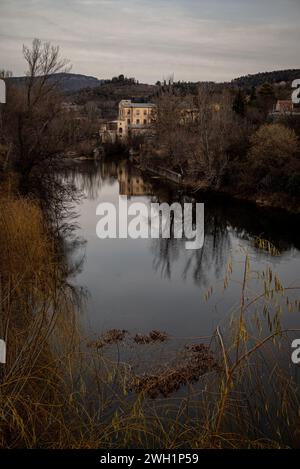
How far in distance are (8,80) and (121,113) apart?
153 feet

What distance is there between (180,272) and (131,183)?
1541cm

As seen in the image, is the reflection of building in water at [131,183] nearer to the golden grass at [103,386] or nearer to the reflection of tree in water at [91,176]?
the reflection of tree in water at [91,176]

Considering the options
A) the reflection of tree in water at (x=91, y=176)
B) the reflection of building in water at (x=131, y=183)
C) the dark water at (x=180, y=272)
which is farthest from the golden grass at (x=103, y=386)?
the reflection of building in water at (x=131, y=183)

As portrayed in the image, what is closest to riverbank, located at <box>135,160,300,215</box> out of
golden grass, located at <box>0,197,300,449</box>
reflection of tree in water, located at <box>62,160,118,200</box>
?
reflection of tree in water, located at <box>62,160,118,200</box>

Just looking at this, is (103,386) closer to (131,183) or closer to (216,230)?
(216,230)

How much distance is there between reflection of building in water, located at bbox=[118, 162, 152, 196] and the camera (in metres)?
22.6

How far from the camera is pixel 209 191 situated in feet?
71.0

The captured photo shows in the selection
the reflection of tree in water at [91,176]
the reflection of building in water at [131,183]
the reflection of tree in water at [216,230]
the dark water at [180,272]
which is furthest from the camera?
the reflection of building in water at [131,183]

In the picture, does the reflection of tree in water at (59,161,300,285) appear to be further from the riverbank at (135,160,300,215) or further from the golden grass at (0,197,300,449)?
the golden grass at (0,197,300,449)

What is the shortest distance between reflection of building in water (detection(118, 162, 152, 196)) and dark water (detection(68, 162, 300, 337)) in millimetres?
4888

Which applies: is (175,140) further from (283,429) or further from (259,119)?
(283,429)

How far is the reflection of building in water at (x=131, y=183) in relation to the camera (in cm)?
2258

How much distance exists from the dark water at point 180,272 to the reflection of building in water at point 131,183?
16.0 feet

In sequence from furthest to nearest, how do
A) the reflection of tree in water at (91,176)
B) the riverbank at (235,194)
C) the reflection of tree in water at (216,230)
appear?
the reflection of tree in water at (91,176) → the riverbank at (235,194) → the reflection of tree in water at (216,230)
